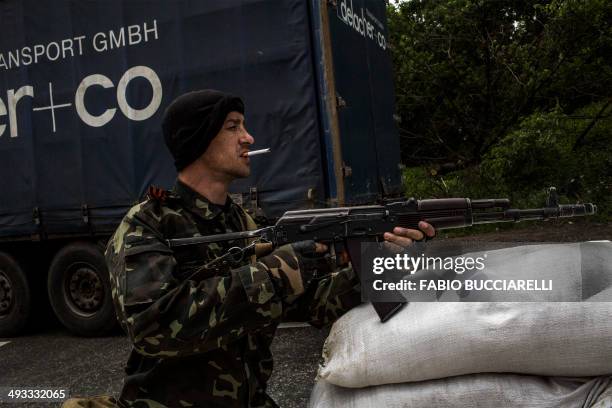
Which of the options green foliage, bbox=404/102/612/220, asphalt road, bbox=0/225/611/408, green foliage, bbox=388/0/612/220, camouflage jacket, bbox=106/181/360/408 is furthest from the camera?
green foliage, bbox=388/0/612/220

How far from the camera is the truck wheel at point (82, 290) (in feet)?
18.8

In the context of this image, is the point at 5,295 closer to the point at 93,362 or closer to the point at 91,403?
the point at 93,362

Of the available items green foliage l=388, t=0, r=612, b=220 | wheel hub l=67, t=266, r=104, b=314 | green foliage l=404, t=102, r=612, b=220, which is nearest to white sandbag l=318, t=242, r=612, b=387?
wheel hub l=67, t=266, r=104, b=314

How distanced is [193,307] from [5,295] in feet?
17.5

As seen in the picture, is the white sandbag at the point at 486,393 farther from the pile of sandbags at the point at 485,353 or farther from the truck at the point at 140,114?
the truck at the point at 140,114

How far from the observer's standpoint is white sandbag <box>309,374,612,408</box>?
1.87 meters

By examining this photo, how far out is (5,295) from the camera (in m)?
6.32

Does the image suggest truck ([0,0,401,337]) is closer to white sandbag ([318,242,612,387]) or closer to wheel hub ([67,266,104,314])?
wheel hub ([67,266,104,314])

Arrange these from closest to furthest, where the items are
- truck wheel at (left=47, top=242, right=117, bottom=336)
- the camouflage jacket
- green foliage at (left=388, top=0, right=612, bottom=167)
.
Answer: the camouflage jacket
truck wheel at (left=47, top=242, right=117, bottom=336)
green foliage at (left=388, top=0, right=612, bottom=167)

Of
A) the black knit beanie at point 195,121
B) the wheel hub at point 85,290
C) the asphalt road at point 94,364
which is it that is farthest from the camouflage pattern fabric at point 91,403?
the wheel hub at point 85,290

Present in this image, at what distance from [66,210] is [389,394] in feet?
14.8

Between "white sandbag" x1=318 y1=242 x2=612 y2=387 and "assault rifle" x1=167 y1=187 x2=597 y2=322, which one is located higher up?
"assault rifle" x1=167 y1=187 x2=597 y2=322

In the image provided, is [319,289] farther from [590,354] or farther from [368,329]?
[590,354]

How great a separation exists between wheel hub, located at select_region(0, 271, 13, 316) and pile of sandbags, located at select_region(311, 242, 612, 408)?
16.7 feet
